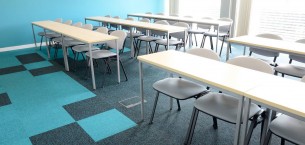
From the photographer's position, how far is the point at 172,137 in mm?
2461

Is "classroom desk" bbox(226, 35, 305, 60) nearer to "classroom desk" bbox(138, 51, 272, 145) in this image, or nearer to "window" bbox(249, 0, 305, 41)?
"classroom desk" bbox(138, 51, 272, 145)

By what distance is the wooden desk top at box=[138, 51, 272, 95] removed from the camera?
70.4 inches

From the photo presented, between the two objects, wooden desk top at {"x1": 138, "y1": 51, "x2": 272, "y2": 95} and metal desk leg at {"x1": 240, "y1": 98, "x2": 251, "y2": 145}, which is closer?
metal desk leg at {"x1": 240, "y1": 98, "x2": 251, "y2": 145}

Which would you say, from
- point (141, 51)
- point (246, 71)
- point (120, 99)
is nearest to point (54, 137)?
point (120, 99)

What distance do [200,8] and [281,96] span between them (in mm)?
6975

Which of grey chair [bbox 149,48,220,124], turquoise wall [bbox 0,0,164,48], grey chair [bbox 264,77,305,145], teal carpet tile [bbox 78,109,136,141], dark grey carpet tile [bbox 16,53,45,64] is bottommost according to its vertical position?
teal carpet tile [bbox 78,109,136,141]

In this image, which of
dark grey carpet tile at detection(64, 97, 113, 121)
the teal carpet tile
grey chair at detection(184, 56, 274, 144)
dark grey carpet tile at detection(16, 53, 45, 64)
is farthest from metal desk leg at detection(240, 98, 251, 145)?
dark grey carpet tile at detection(16, 53, 45, 64)

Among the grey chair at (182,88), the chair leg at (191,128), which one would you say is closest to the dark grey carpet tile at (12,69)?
the grey chair at (182,88)

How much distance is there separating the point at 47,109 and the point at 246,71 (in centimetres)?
246

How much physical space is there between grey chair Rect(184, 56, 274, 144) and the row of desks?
7.5 inches

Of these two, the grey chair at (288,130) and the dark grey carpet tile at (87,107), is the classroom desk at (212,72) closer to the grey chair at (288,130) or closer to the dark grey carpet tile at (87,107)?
the grey chair at (288,130)

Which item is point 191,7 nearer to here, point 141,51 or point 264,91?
point 141,51

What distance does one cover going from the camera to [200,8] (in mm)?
8086

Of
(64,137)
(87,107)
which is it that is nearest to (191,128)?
(64,137)
